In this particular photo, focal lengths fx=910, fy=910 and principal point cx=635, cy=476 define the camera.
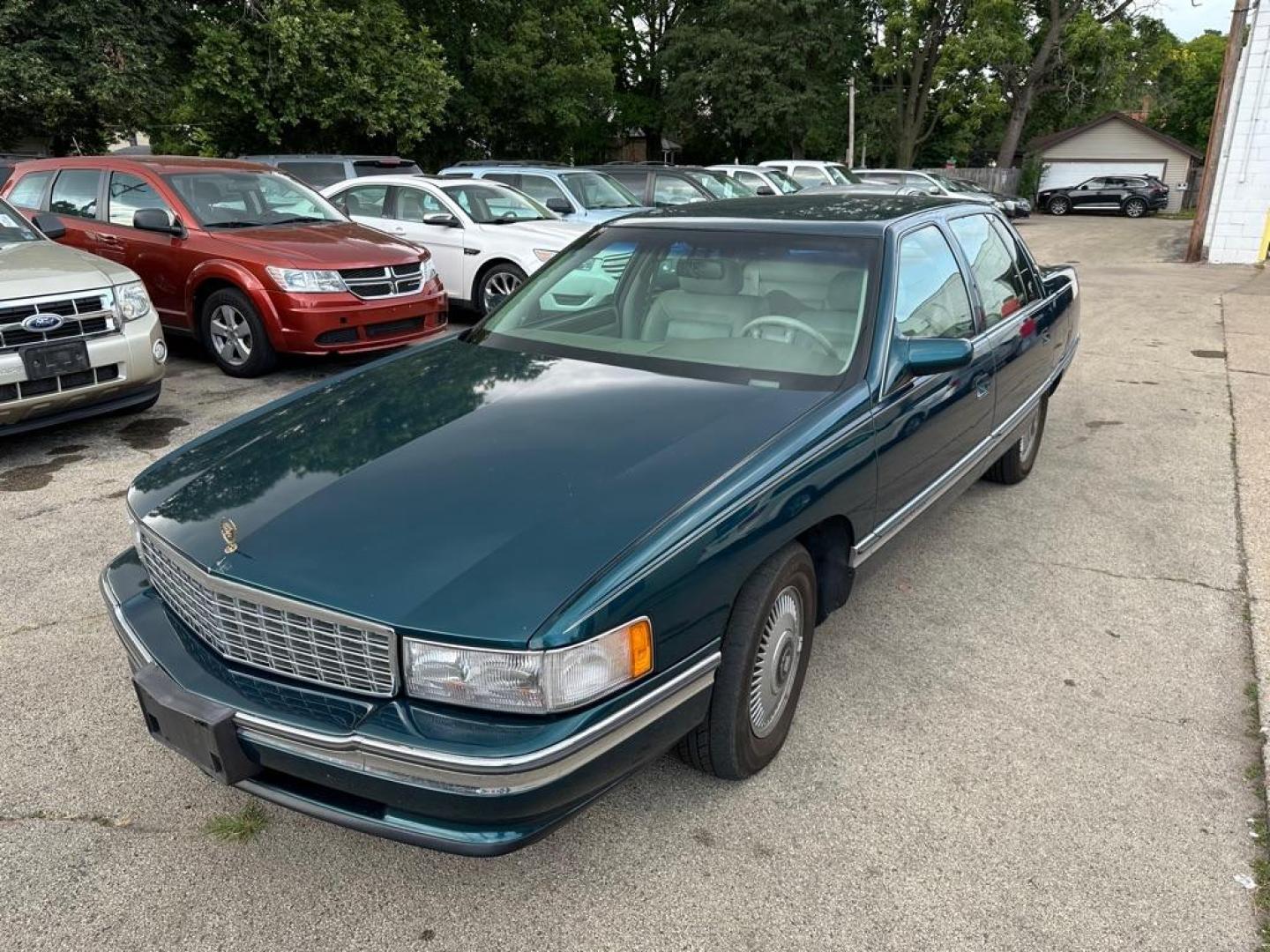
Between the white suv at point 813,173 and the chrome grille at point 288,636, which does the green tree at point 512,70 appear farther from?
the chrome grille at point 288,636

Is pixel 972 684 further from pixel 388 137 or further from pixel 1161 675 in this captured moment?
pixel 388 137

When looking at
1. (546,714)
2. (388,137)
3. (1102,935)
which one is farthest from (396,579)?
(388,137)

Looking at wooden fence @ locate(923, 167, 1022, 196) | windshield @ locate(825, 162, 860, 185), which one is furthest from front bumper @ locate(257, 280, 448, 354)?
wooden fence @ locate(923, 167, 1022, 196)

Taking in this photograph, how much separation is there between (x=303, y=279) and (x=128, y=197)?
2068 mm

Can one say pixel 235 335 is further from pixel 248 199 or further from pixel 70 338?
pixel 70 338

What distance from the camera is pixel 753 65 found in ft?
108

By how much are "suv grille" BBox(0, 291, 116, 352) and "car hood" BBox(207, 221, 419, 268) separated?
1613 millimetres

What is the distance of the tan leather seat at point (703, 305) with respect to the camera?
3346 mm

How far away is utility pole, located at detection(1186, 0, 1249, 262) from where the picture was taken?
15.4 metres

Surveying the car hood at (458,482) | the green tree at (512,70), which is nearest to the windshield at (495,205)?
the car hood at (458,482)

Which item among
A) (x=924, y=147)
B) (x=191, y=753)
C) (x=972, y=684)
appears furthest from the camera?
(x=924, y=147)

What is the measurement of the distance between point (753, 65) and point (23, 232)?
31139mm

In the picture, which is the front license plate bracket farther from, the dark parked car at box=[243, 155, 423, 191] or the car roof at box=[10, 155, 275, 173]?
the dark parked car at box=[243, 155, 423, 191]

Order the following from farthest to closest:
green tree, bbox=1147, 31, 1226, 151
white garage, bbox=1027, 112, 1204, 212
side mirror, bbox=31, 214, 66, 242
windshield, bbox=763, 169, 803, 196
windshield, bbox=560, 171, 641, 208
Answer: green tree, bbox=1147, 31, 1226, 151 → white garage, bbox=1027, 112, 1204, 212 → windshield, bbox=763, 169, 803, 196 → windshield, bbox=560, 171, 641, 208 → side mirror, bbox=31, 214, 66, 242
